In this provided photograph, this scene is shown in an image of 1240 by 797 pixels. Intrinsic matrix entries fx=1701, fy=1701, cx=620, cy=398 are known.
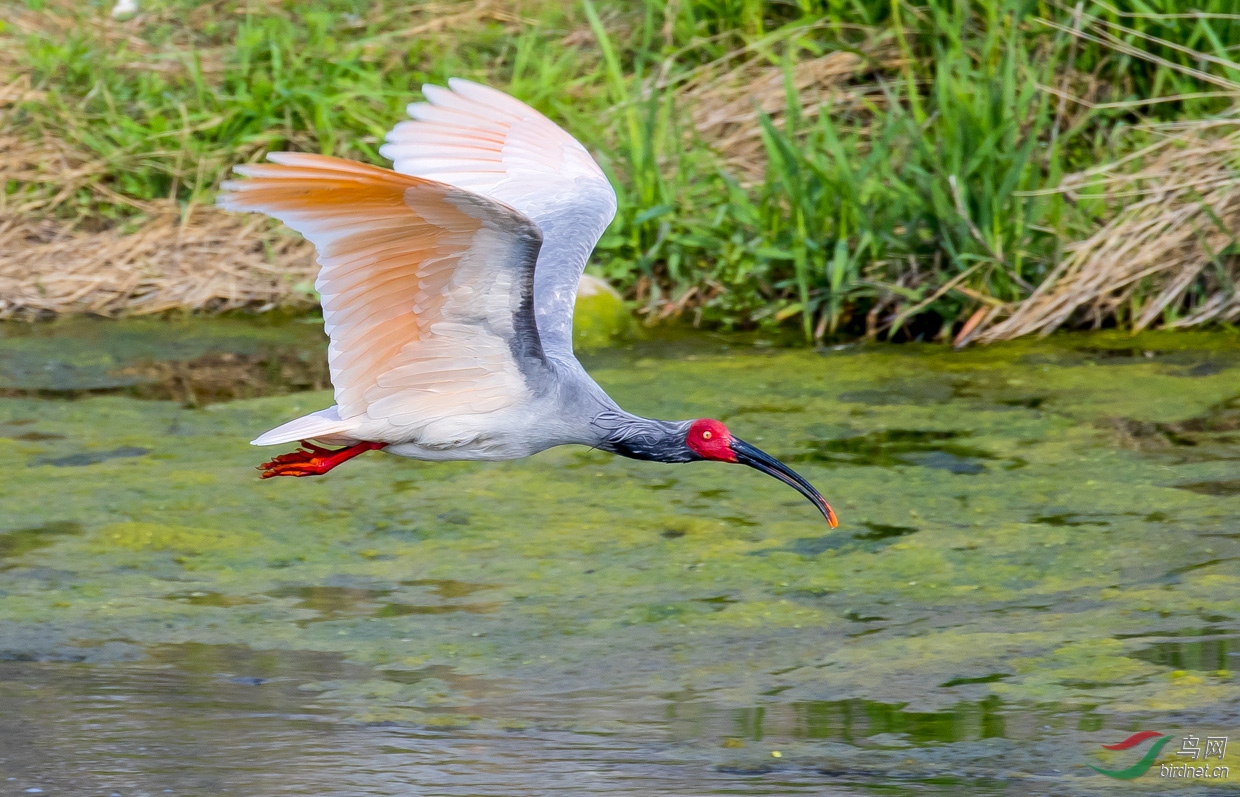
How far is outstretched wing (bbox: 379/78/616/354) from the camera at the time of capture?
15.6ft

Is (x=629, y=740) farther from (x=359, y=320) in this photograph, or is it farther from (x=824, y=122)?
(x=824, y=122)

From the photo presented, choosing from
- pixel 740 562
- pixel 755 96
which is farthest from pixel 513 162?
pixel 755 96

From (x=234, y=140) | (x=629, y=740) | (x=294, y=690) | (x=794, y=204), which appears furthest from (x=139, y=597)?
(x=234, y=140)

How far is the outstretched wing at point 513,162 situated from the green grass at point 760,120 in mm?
2489

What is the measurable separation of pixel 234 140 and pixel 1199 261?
15.2ft

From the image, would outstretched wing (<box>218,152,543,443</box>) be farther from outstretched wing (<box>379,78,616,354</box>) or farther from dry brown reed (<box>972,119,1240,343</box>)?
dry brown reed (<box>972,119,1240,343</box>)

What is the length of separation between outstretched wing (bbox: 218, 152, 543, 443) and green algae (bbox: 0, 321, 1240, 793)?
73 centimetres

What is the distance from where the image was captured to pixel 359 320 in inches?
153

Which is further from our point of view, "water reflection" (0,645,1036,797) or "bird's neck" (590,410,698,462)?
"bird's neck" (590,410,698,462)

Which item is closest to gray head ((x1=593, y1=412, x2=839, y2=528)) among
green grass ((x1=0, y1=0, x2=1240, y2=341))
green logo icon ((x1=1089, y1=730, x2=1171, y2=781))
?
green logo icon ((x1=1089, y1=730, x2=1171, y2=781))

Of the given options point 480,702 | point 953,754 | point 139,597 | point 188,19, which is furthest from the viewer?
point 188,19

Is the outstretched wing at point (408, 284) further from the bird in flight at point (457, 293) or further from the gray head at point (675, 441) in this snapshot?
the gray head at point (675, 441)

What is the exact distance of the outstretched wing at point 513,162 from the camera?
4754 millimetres

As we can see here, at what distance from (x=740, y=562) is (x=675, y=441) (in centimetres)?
94
